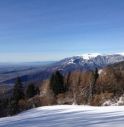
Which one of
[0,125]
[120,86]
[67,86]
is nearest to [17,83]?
[67,86]

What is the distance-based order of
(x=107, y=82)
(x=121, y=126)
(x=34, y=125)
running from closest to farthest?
(x=121, y=126), (x=34, y=125), (x=107, y=82)

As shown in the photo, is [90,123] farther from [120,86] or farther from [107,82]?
[107,82]

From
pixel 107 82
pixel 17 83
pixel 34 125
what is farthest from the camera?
pixel 17 83

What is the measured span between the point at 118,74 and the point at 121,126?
146 ft

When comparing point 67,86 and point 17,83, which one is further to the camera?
point 17,83

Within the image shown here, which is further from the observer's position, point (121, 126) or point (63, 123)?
point (63, 123)

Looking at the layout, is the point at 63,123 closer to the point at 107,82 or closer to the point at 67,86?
the point at 107,82

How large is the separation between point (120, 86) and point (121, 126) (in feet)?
116

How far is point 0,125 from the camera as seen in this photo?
1091 cm

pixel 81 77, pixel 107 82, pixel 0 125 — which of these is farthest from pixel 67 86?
pixel 0 125

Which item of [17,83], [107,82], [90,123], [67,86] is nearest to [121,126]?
[90,123]

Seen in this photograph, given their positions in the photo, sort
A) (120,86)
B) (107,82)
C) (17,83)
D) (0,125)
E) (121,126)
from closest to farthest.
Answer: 1. (121,126)
2. (0,125)
3. (120,86)
4. (107,82)
5. (17,83)

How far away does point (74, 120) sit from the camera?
975 cm

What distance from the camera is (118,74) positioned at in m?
51.6
